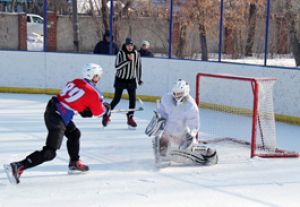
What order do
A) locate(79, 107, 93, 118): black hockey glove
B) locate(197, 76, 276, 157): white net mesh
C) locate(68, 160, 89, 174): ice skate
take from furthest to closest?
locate(197, 76, 276, 157): white net mesh → locate(68, 160, 89, 174): ice skate → locate(79, 107, 93, 118): black hockey glove

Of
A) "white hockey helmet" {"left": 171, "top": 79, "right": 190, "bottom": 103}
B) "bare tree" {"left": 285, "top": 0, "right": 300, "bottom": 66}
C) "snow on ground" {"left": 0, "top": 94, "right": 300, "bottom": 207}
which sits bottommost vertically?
"snow on ground" {"left": 0, "top": 94, "right": 300, "bottom": 207}

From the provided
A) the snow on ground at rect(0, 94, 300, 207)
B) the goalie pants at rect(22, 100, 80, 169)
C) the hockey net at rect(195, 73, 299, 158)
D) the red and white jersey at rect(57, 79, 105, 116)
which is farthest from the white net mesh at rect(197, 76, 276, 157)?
the goalie pants at rect(22, 100, 80, 169)

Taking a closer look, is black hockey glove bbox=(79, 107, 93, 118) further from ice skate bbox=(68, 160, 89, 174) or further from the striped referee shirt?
the striped referee shirt

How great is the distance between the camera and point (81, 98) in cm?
455

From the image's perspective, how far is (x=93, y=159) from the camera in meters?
5.57

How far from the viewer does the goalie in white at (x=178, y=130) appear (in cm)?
525

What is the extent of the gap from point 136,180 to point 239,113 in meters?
2.83

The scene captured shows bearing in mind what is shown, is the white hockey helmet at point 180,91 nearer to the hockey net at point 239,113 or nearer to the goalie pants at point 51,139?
the hockey net at point 239,113

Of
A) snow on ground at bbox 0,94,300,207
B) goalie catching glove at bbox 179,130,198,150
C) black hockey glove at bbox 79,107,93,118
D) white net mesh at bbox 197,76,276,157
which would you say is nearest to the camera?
snow on ground at bbox 0,94,300,207

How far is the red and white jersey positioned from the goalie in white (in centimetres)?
81

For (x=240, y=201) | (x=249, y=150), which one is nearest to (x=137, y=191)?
(x=240, y=201)

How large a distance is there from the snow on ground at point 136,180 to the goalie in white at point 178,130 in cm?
13

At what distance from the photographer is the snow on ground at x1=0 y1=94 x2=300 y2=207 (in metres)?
4.23

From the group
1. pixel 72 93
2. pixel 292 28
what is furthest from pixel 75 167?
pixel 292 28
